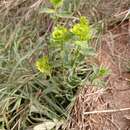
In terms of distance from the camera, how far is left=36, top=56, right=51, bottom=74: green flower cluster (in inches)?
67.5

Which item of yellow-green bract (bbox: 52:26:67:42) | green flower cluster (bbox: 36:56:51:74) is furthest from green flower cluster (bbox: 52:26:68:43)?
green flower cluster (bbox: 36:56:51:74)

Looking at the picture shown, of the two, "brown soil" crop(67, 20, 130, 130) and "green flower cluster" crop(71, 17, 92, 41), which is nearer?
"green flower cluster" crop(71, 17, 92, 41)

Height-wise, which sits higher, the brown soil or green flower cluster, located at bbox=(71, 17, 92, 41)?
→ green flower cluster, located at bbox=(71, 17, 92, 41)

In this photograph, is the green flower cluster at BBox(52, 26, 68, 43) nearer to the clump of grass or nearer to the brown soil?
the clump of grass

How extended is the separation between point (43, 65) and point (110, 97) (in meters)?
0.36

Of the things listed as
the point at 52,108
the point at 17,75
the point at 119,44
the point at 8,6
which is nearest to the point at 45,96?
the point at 52,108

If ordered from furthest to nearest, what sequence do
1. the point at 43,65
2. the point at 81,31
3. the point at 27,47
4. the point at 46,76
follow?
the point at 27,47 < the point at 46,76 < the point at 43,65 < the point at 81,31

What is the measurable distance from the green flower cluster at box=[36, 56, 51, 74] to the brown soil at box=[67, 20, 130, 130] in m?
0.20

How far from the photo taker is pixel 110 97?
186cm

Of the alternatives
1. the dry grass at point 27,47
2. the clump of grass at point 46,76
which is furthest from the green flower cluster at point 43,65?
the dry grass at point 27,47

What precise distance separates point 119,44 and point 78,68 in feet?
1.01

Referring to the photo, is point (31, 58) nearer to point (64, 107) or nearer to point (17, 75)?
point (17, 75)

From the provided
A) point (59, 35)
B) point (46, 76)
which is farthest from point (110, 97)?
point (59, 35)

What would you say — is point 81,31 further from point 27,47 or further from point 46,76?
point 27,47
